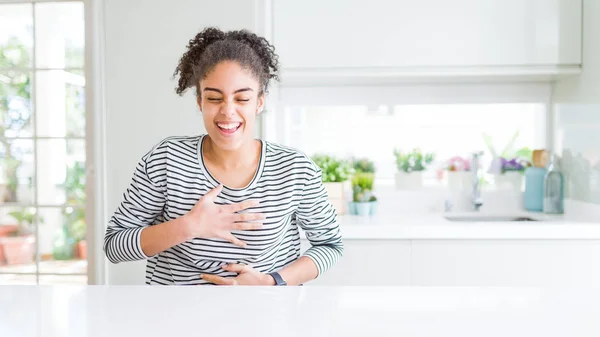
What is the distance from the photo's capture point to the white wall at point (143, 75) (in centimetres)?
261

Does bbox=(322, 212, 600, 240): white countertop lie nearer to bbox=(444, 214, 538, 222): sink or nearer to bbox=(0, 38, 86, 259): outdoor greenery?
bbox=(444, 214, 538, 222): sink

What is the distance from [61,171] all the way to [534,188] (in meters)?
2.37

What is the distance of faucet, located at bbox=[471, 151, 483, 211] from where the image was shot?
10.00 feet

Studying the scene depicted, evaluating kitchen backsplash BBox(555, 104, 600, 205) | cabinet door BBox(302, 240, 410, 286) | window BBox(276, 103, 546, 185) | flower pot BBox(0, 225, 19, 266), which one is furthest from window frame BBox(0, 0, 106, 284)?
kitchen backsplash BBox(555, 104, 600, 205)

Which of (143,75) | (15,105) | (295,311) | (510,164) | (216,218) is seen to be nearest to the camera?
(295,311)

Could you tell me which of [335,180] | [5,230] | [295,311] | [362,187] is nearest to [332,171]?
[335,180]

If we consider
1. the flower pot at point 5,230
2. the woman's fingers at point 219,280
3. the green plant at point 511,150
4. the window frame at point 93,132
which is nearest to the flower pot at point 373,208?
the green plant at point 511,150

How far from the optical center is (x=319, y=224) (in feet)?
4.87

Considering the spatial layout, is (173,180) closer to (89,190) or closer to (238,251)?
(238,251)

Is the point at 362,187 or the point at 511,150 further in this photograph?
the point at 511,150

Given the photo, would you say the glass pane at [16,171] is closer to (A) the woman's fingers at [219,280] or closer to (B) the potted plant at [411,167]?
(B) the potted plant at [411,167]

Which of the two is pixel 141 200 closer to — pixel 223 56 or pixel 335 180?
pixel 223 56

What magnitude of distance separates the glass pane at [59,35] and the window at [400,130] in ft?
3.62

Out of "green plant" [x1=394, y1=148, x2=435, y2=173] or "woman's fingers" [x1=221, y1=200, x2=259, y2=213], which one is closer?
"woman's fingers" [x1=221, y1=200, x2=259, y2=213]
